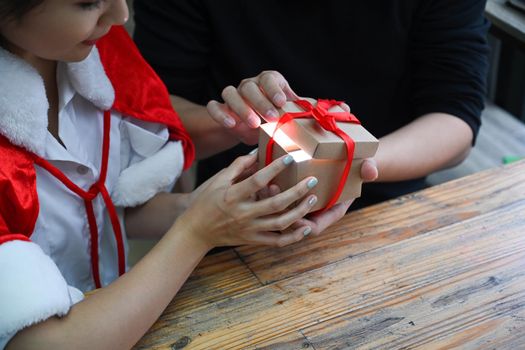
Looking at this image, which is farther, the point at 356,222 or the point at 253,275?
the point at 356,222

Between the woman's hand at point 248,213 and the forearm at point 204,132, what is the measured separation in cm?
36

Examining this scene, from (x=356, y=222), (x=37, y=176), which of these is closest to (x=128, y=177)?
(x=37, y=176)

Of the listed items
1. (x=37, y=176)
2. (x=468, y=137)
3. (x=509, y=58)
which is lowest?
(x=509, y=58)

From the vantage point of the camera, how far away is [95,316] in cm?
83

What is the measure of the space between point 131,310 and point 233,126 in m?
0.44

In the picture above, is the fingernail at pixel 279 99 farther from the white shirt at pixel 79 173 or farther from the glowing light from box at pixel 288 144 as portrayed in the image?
the white shirt at pixel 79 173

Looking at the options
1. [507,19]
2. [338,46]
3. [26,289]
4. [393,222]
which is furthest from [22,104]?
[507,19]

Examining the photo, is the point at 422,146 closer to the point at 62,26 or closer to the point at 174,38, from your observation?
the point at 174,38

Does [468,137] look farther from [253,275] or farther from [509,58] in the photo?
[509,58]

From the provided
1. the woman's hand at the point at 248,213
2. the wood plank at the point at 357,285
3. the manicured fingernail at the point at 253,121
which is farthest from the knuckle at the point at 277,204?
→ the manicured fingernail at the point at 253,121

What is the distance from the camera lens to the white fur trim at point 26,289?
749 millimetres

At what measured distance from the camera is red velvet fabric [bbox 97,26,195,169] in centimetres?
115

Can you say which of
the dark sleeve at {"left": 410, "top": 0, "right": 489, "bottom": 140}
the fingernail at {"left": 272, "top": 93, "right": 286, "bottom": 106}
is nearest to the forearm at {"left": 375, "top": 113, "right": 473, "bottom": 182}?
the dark sleeve at {"left": 410, "top": 0, "right": 489, "bottom": 140}

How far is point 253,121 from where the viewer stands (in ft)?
3.58
